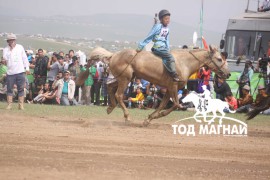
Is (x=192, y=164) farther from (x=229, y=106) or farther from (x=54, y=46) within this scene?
(x=54, y=46)

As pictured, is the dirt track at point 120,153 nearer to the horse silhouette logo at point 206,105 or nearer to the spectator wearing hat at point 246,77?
the horse silhouette logo at point 206,105

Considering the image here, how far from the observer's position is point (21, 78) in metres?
17.7

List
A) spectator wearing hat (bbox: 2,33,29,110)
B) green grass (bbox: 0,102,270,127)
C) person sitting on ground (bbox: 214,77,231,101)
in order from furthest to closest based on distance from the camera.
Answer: person sitting on ground (bbox: 214,77,231,101), spectator wearing hat (bbox: 2,33,29,110), green grass (bbox: 0,102,270,127)

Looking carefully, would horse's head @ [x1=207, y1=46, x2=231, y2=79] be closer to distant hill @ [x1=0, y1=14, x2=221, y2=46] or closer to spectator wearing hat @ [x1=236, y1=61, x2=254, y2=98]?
spectator wearing hat @ [x1=236, y1=61, x2=254, y2=98]

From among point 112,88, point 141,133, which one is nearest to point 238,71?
point 112,88

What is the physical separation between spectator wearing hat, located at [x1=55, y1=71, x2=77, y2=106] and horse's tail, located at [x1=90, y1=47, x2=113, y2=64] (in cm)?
524

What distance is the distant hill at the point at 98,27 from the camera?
99863 mm

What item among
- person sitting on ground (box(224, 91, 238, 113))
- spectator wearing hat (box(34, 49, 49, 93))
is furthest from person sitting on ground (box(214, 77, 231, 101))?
spectator wearing hat (box(34, 49, 49, 93))

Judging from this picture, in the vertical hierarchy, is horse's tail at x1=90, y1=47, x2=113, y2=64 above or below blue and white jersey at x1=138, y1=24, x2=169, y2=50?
below

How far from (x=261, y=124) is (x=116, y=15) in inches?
6177

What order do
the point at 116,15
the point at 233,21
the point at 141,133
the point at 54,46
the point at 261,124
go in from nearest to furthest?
the point at 141,133
the point at 261,124
the point at 233,21
the point at 54,46
the point at 116,15

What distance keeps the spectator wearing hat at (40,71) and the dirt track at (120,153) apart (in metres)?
7.35

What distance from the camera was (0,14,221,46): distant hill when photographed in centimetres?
9986

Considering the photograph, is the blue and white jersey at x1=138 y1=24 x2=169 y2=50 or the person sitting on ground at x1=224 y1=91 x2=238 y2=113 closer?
the blue and white jersey at x1=138 y1=24 x2=169 y2=50
